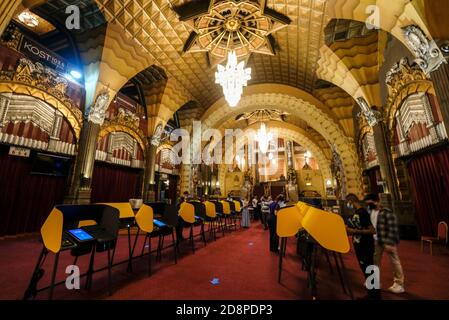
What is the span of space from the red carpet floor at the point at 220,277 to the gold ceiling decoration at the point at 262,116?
46.5 ft

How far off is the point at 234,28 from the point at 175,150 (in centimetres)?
834

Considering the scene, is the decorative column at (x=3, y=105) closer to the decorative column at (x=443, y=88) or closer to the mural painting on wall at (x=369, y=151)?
the decorative column at (x=443, y=88)

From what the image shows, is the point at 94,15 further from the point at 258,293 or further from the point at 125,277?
the point at 258,293

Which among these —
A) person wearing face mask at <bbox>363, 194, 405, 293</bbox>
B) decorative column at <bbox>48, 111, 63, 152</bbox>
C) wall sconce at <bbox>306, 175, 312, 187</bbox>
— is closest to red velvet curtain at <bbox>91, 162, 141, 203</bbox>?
decorative column at <bbox>48, 111, 63, 152</bbox>

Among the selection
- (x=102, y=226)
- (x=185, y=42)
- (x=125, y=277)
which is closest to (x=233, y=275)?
(x=125, y=277)

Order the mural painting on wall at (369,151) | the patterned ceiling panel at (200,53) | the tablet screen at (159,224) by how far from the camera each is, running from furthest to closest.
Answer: the mural painting on wall at (369,151) → the patterned ceiling panel at (200,53) → the tablet screen at (159,224)

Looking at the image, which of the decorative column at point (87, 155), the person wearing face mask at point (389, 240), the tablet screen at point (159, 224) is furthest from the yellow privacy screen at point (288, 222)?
the decorative column at point (87, 155)

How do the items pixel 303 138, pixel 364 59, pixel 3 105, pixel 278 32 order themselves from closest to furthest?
pixel 3 105 < pixel 364 59 < pixel 278 32 < pixel 303 138

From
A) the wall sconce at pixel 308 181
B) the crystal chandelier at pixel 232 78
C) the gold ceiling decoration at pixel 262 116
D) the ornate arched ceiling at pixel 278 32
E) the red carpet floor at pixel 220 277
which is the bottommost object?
the red carpet floor at pixel 220 277

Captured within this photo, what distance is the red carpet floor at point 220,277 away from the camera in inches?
90.0

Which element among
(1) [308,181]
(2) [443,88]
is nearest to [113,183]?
(2) [443,88]

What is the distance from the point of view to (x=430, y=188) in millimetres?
5344

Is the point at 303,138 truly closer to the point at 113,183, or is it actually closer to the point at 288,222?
the point at 113,183

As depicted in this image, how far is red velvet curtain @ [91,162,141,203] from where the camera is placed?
7.84 m
